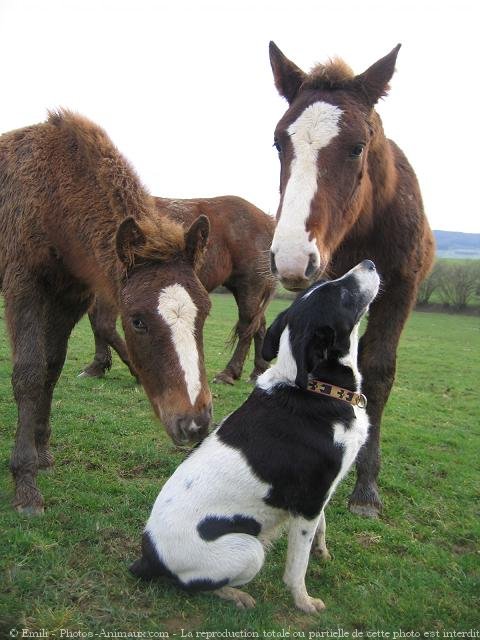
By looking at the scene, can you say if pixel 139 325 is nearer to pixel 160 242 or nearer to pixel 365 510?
pixel 160 242

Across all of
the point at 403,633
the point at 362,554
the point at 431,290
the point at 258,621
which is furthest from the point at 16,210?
the point at 431,290

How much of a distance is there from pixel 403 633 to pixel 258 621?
99 centimetres

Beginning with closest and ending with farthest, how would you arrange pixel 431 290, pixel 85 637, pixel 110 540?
pixel 85 637
pixel 110 540
pixel 431 290

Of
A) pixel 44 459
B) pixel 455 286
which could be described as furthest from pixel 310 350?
pixel 455 286

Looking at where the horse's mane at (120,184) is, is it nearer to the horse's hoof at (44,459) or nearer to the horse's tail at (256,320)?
the horse's hoof at (44,459)

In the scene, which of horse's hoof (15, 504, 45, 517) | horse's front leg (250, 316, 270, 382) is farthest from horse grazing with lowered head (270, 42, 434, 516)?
horse's front leg (250, 316, 270, 382)

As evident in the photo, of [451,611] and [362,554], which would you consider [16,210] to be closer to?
[362,554]

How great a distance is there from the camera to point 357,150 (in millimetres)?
4184

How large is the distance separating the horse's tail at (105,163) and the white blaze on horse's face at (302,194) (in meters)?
1.55

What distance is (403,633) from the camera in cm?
347

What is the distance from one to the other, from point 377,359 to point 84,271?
3014 millimetres

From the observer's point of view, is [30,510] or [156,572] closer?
[156,572]

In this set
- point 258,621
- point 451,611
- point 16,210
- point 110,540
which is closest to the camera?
point 258,621

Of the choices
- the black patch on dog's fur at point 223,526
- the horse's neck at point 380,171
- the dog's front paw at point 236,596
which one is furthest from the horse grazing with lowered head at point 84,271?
the horse's neck at point 380,171
